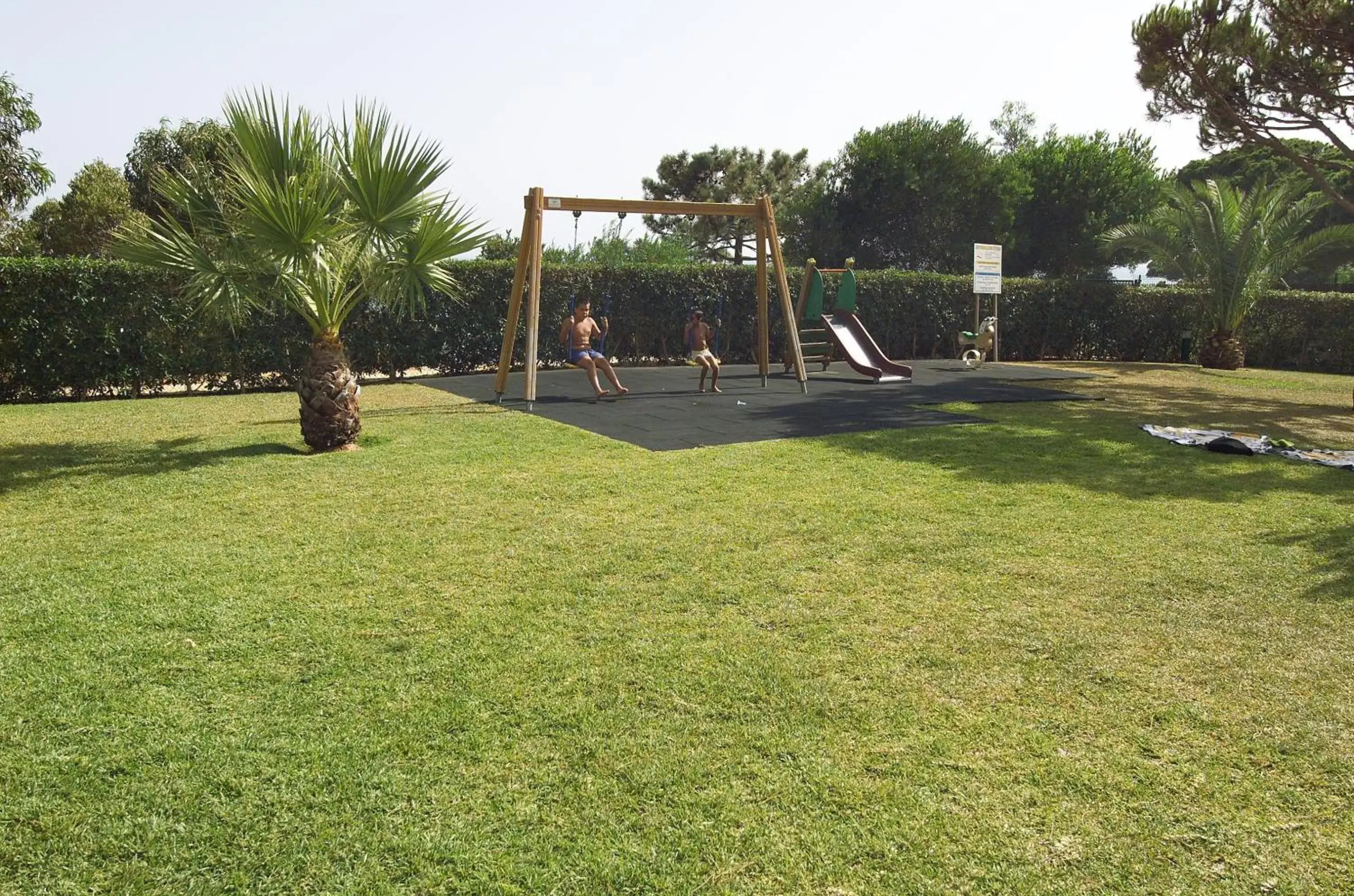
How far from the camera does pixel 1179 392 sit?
640 inches

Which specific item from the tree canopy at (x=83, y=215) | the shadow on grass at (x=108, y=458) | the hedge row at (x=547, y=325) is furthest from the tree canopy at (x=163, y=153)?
the shadow on grass at (x=108, y=458)

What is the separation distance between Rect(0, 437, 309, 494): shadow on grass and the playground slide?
34.7 ft

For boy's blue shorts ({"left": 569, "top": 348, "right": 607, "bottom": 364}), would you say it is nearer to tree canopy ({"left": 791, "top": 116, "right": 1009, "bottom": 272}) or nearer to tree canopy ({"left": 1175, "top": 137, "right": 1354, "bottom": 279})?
tree canopy ({"left": 1175, "top": 137, "right": 1354, "bottom": 279})

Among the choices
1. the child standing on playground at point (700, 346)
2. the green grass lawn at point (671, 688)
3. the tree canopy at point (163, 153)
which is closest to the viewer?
the green grass lawn at point (671, 688)

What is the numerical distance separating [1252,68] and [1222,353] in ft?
26.6

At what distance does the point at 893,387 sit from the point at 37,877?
1434 cm

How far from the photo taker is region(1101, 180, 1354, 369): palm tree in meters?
21.8

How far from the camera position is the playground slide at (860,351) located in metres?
16.6

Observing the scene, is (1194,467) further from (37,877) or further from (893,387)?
(37,877)

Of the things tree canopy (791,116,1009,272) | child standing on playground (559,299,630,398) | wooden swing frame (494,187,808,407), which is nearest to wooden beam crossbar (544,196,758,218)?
wooden swing frame (494,187,808,407)

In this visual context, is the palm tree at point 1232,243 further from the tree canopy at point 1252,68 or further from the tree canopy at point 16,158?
the tree canopy at point 16,158

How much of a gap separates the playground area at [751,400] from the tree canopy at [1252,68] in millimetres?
5379

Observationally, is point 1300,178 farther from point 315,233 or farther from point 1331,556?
point 315,233

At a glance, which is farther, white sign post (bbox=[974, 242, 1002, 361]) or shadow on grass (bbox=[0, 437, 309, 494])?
white sign post (bbox=[974, 242, 1002, 361])
